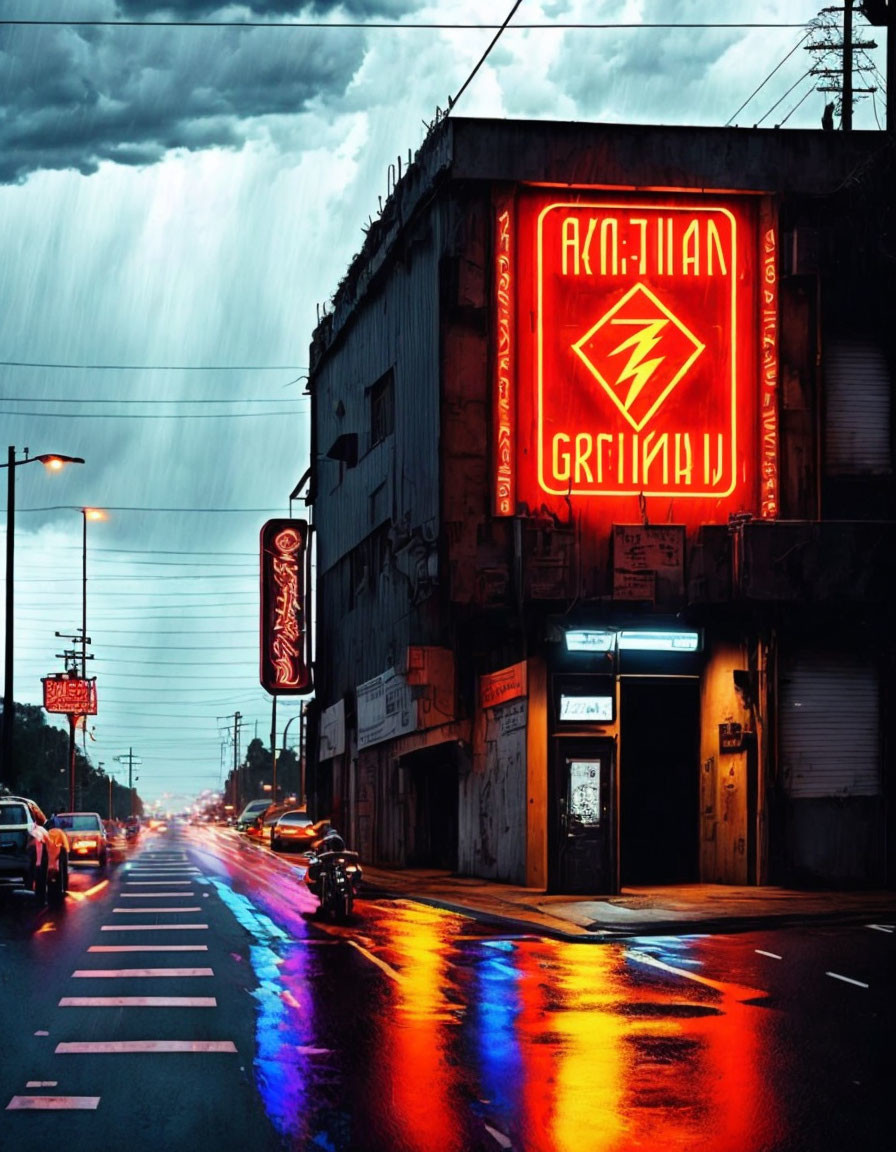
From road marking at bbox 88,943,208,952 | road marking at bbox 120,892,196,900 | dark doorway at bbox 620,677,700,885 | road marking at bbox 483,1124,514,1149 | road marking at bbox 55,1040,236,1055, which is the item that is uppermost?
dark doorway at bbox 620,677,700,885

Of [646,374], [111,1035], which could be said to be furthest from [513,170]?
[111,1035]

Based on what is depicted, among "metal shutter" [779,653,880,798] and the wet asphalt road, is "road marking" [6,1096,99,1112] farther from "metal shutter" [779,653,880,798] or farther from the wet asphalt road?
"metal shutter" [779,653,880,798]

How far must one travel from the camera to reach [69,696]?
262 ft

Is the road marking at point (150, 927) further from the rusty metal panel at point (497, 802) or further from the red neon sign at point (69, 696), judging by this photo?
the red neon sign at point (69, 696)

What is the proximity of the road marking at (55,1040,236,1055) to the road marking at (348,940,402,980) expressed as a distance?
4594 mm

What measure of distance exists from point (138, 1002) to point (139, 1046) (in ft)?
8.32

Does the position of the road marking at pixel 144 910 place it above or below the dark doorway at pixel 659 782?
below

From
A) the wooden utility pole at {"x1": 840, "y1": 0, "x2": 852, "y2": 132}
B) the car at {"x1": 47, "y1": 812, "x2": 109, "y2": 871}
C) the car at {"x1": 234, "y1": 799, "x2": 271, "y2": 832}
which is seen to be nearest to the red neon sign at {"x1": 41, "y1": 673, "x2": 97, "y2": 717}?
the car at {"x1": 234, "y1": 799, "x2": 271, "y2": 832}

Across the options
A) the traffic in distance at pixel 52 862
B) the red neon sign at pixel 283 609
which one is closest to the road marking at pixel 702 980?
the traffic in distance at pixel 52 862

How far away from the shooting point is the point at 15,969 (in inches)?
664

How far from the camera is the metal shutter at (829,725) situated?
2953cm

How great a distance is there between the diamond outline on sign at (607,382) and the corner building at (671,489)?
49mm

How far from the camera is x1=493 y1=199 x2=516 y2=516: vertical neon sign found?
30.9 metres

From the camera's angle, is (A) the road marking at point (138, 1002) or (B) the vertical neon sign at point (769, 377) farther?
(B) the vertical neon sign at point (769, 377)
